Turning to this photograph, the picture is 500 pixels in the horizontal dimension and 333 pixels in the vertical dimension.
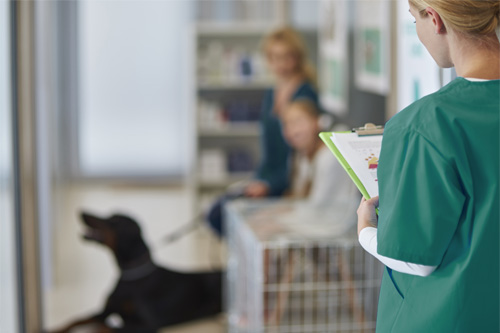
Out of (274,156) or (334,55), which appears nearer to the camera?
(274,156)

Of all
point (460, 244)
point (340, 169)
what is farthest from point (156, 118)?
point (460, 244)

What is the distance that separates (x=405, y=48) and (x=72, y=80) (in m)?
5.67

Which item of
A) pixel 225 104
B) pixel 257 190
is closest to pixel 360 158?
pixel 257 190

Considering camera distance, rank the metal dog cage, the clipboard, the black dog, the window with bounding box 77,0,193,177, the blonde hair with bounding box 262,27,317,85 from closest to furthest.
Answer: the clipboard < the metal dog cage < the black dog < the blonde hair with bounding box 262,27,317,85 < the window with bounding box 77,0,193,177

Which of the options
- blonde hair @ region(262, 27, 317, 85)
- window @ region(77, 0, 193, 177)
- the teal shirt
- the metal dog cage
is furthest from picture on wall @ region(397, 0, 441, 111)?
window @ region(77, 0, 193, 177)

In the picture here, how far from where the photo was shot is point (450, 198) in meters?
1.13

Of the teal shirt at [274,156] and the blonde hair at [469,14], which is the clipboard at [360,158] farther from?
the teal shirt at [274,156]

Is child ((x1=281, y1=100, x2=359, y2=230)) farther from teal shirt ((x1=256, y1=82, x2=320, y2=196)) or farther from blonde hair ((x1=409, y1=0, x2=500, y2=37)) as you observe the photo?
blonde hair ((x1=409, y1=0, x2=500, y2=37))

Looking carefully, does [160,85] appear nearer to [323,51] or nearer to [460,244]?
[323,51]

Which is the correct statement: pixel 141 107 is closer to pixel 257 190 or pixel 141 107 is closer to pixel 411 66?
pixel 257 190

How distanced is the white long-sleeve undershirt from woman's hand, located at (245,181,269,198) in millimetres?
3018

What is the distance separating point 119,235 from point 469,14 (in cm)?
237

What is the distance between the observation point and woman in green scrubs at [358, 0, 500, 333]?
113cm

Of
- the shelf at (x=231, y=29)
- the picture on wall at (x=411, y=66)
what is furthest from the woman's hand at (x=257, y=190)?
the picture on wall at (x=411, y=66)
